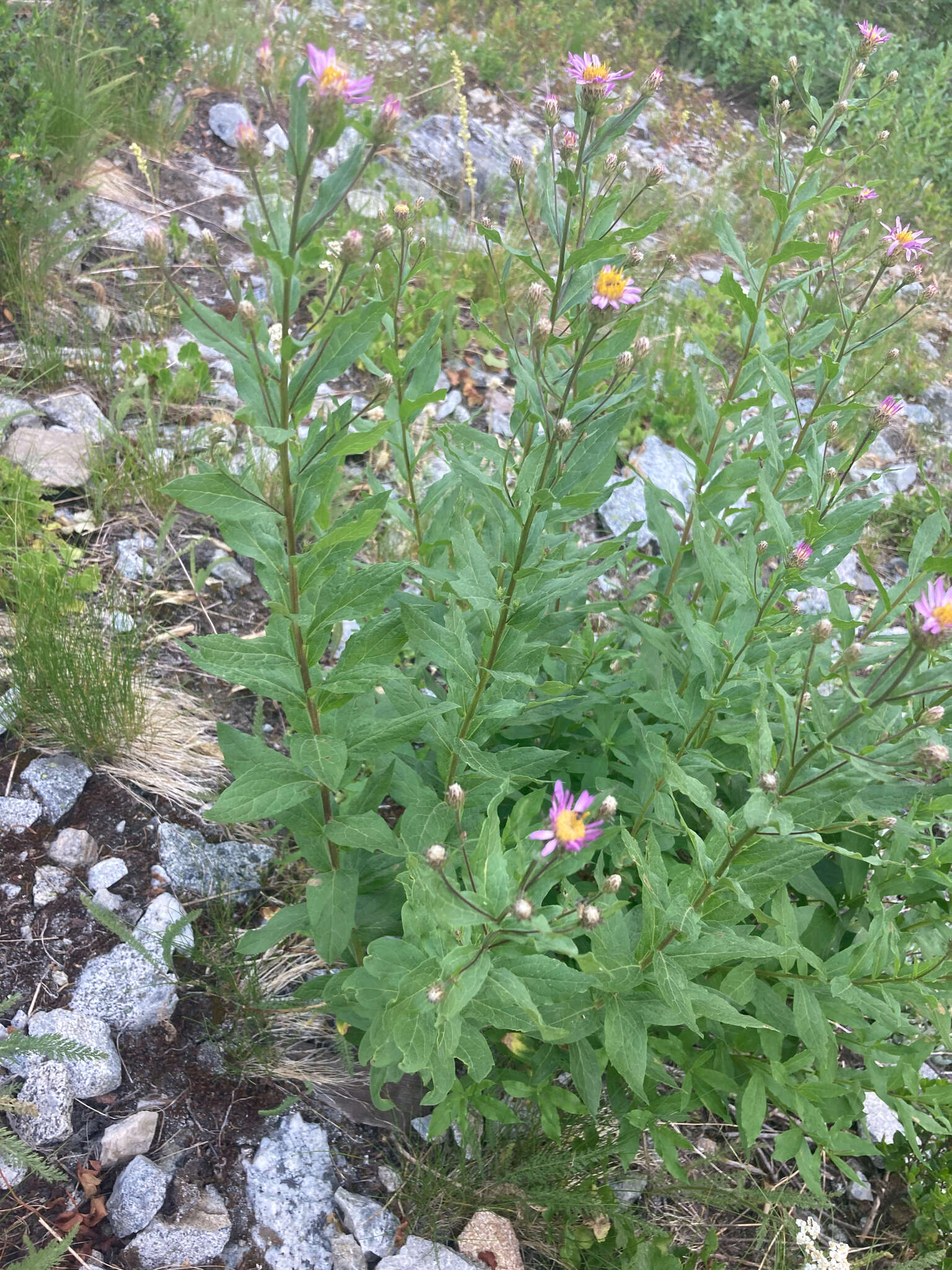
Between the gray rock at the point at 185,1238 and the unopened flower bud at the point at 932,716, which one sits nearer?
the unopened flower bud at the point at 932,716

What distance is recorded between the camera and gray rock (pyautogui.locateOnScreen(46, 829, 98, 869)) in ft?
9.27

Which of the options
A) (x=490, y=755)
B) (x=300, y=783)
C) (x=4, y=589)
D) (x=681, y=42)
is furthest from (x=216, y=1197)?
(x=681, y=42)

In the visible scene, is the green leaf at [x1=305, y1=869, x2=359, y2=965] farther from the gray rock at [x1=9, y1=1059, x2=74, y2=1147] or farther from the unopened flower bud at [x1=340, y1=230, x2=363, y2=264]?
the unopened flower bud at [x1=340, y1=230, x2=363, y2=264]

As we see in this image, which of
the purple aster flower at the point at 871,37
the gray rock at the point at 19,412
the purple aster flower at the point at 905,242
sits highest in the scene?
the purple aster flower at the point at 871,37

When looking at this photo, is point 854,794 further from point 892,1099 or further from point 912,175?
point 912,175

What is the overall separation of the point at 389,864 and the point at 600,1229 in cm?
112

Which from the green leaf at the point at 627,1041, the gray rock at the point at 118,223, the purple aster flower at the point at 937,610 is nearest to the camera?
the purple aster flower at the point at 937,610

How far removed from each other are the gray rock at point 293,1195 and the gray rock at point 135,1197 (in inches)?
9.5

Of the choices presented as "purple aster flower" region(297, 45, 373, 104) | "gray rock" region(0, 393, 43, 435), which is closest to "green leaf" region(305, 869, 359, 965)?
"purple aster flower" region(297, 45, 373, 104)

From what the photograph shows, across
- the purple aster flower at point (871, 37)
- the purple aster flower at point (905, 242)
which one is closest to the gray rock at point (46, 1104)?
the purple aster flower at point (905, 242)

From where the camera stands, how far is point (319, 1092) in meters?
2.64

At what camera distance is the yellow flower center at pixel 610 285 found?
2.02 meters

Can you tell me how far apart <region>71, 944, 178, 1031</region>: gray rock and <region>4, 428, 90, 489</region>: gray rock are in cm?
196

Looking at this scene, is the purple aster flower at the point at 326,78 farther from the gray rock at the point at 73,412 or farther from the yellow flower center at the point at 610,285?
the gray rock at the point at 73,412
